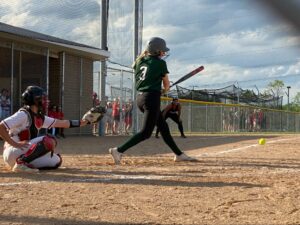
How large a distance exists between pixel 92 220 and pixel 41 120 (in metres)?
3.52

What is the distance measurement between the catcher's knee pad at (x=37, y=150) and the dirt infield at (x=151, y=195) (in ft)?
0.84

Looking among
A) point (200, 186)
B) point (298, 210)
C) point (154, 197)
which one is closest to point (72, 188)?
point (154, 197)

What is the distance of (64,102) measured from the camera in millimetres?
20219

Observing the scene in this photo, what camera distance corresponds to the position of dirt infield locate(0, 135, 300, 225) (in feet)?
12.1

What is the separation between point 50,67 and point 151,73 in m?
13.6

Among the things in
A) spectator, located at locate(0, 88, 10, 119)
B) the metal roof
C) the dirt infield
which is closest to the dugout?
the metal roof

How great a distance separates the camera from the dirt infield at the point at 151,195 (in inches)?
145

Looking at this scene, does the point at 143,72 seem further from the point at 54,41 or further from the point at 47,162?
the point at 54,41

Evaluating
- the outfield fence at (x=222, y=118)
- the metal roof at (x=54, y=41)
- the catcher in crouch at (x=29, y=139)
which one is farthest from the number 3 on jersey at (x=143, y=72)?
the outfield fence at (x=222, y=118)

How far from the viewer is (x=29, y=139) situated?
22.0ft

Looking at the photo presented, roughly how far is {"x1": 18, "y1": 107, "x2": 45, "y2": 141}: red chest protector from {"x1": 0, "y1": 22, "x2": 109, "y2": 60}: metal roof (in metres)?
9.27

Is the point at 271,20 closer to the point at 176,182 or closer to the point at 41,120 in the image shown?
the point at 176,182

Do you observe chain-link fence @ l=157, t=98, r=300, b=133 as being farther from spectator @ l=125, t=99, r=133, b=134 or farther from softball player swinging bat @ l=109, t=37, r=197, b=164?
softball player swinging bat @ l=109, t=37, r=197, b=164

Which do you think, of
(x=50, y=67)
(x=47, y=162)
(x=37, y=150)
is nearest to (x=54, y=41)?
(x=50, y=67)
